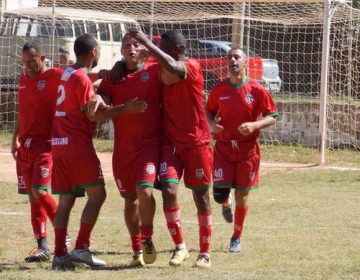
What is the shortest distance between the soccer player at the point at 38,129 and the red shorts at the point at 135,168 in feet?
2.78

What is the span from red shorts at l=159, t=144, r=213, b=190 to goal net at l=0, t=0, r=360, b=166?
11177mm

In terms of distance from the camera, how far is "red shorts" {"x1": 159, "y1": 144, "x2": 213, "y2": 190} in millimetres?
7875

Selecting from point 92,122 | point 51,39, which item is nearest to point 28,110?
point 92,122

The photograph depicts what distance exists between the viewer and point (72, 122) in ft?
25.8

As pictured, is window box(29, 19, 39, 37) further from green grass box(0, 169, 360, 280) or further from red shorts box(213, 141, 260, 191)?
red shorts box(213, 141, 260, 191)

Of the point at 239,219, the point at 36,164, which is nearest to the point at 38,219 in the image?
the point at 36,164

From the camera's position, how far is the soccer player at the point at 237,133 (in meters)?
9.09

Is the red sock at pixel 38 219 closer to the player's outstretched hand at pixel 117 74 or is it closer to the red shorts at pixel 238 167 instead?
the player's outstretched hand at pixel 117 74

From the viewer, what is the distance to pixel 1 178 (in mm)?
15008

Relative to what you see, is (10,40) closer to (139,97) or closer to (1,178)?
(1,178)

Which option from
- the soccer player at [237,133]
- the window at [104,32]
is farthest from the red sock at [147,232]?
the window at [104,32]

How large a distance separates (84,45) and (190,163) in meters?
1.39

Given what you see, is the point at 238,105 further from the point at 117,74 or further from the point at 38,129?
the point at 38,129

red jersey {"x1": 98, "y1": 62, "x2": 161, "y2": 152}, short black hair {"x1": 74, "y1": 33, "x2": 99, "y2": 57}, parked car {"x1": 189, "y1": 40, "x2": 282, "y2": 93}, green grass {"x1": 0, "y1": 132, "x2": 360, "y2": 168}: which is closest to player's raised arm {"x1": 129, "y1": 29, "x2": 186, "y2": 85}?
red jersey {"x1": 98, "y1": 62, "x2": 161, "y2": 152}
